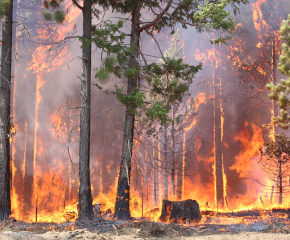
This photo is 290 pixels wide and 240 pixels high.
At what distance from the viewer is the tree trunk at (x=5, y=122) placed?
31.2 ft

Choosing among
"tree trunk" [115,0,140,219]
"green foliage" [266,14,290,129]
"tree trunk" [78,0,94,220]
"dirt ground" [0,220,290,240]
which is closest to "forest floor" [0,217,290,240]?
"dirt ground" [0,220,290,240]

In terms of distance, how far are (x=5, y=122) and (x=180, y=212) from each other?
7181 millimetres

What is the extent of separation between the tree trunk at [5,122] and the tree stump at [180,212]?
555cm

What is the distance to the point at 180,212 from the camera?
9727 mm

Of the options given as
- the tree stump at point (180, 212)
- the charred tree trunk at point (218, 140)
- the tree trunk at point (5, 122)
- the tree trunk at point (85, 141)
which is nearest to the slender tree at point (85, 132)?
the tree trunk at point (85, 141)

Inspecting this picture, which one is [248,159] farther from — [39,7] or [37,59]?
[39,7]

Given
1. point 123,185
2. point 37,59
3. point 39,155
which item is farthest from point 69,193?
point 123,185

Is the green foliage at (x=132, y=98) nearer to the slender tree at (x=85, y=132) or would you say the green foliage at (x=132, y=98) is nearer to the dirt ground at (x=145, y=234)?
the slender tree at (x=85, y=132)

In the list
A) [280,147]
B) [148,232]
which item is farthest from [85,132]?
[280,147]

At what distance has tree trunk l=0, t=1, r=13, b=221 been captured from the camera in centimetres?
951

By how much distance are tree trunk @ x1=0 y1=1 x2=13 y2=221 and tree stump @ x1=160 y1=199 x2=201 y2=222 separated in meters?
5.55

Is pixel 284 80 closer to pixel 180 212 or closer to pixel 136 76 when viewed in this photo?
pixel 136 76

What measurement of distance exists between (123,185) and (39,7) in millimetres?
18630

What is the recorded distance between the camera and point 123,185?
1005cm
